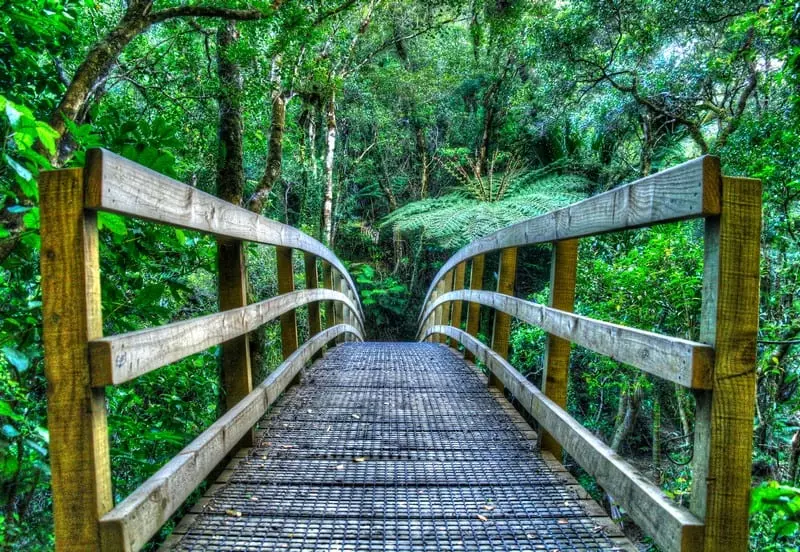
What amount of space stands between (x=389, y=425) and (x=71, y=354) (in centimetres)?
180

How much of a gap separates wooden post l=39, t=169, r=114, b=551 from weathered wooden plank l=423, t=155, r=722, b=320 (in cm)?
128

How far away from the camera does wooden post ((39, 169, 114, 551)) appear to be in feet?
3.31

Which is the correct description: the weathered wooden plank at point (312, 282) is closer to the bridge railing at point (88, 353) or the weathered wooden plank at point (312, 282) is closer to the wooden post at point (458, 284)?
the wooden post at point (458, 284)

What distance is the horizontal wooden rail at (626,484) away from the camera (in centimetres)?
109

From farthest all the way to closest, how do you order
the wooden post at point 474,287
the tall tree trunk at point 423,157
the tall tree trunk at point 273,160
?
the tall tree trunk at point 423,157 < the tall tree trunk at point 273,160 < the wooden post at point 474,287

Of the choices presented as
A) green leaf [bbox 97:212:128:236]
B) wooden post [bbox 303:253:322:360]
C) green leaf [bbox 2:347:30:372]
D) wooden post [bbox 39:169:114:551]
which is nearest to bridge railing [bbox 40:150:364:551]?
wooden post [bbox 39:169:114:551]

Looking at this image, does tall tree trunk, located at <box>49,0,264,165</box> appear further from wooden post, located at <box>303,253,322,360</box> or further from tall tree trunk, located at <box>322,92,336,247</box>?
tall tree trunk, located at <box>322,92,336,247</box>

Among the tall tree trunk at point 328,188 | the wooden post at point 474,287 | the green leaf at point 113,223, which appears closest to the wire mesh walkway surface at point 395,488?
the green leaf at point 113,223

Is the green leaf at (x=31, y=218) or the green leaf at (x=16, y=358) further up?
the green leaf at (x=31, y=218)

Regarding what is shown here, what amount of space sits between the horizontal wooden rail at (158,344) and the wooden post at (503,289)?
161 centimetres

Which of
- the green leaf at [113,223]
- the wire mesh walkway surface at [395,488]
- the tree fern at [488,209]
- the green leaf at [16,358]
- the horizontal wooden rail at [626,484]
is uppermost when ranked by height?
the tree fern at [488,209]

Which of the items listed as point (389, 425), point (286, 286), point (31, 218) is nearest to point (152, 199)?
point (31, 218)

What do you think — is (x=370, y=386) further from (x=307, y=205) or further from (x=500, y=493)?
(x=307, y=205)

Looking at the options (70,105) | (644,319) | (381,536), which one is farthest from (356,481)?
(644,319)
